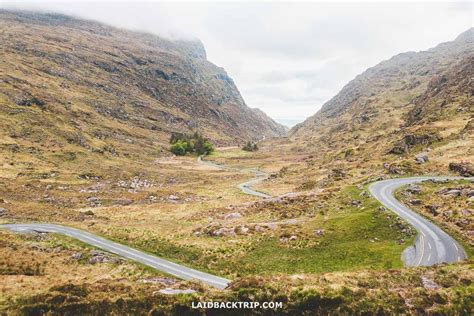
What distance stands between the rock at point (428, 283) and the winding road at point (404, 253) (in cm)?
1124

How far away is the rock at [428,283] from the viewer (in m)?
24.1

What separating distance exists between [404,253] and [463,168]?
1768 inches

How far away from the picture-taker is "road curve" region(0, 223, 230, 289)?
37281 mm

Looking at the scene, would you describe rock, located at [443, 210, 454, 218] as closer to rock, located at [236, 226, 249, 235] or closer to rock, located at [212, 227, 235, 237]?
rock, located at [236, 226, 249, 235]

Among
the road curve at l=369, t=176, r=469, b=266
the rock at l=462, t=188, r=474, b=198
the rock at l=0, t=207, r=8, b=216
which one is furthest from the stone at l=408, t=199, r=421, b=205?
the rock at l=0, t=207, r=8, b=216

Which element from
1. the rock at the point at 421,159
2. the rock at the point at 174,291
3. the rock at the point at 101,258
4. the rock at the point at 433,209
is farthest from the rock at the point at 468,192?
the rock at the point at 101,258

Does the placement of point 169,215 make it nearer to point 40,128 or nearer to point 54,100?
point 40,128

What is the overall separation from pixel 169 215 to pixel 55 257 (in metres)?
32.0

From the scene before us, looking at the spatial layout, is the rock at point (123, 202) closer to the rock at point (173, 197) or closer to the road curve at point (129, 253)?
the rock at point (173, 197)

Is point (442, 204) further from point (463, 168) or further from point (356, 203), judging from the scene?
point (463, 168)

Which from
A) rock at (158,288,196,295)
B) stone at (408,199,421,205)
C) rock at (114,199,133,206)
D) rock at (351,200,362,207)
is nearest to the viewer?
rock at (158,288,196,295)

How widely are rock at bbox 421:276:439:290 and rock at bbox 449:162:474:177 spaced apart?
54.8 metres

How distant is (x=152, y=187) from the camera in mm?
115688

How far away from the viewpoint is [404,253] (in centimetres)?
3888
